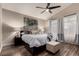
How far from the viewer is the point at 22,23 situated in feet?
5.24

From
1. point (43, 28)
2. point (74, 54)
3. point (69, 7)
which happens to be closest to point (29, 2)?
point (43, 28)

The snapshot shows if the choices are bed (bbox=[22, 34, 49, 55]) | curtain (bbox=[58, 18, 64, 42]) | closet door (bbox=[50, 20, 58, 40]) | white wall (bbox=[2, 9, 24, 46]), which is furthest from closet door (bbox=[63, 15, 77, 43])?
white wall (bbox=[2, 9, 24, 46])

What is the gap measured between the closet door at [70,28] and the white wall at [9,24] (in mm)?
924

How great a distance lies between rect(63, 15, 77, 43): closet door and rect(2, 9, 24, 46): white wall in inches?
36.4

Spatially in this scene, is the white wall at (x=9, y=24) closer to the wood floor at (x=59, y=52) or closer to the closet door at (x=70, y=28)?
the wood floor at (x=59, y=52)

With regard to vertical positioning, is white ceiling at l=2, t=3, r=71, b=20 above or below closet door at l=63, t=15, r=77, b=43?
above

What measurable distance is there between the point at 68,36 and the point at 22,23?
39.8 inches

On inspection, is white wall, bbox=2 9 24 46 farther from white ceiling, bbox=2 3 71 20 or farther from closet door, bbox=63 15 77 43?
closet door, bbox=63 15 77 43

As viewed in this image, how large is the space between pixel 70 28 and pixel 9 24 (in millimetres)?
1236

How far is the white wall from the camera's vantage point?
1.47 meters

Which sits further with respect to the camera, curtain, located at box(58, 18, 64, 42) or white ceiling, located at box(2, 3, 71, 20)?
curtain, located at box(58, 18, 64, 42)

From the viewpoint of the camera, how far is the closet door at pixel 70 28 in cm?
147

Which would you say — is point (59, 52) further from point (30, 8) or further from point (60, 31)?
point (30, 8)

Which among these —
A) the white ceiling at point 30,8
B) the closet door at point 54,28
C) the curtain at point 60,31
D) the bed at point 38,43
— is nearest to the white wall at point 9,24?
the white ceiling at point 30,8
